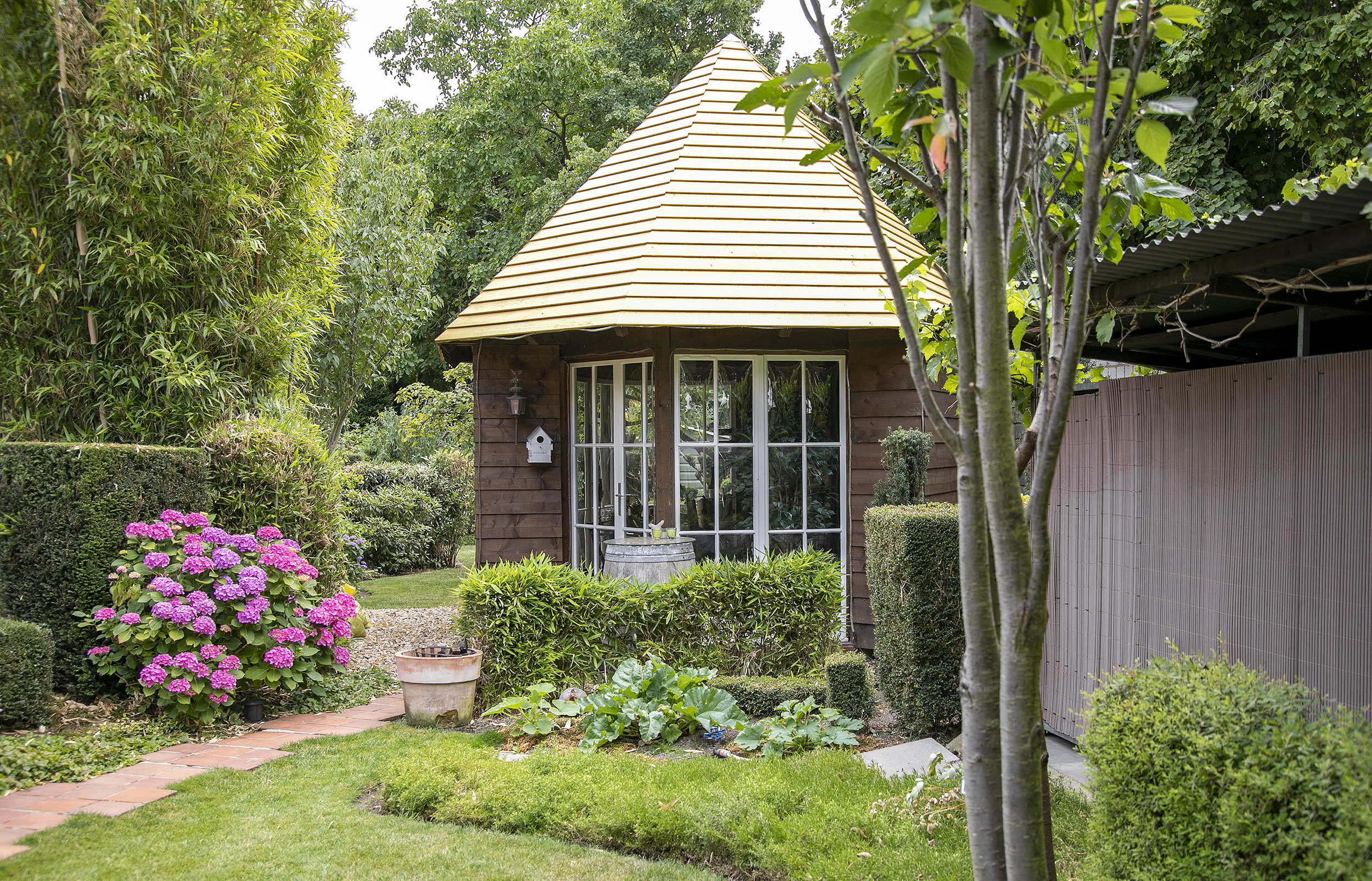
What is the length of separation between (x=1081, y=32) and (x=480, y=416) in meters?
6.35

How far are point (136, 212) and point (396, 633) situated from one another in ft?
14.7

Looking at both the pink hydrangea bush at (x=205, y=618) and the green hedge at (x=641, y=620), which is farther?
the green hedge at (x=641, y=620)

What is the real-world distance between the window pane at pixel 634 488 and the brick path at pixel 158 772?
241 centimetres

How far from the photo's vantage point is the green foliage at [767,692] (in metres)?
5.23

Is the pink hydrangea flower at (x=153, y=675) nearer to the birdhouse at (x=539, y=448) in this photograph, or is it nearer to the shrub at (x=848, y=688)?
the birdhouse at (x=539, y=448)

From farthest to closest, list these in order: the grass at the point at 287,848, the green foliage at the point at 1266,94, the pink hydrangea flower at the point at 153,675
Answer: the green foliage at the point at 1266,94
the pink hydrangea flower at the point at 153,675
the grass at the point at 287,848

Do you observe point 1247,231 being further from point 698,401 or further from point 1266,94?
point 1266,94

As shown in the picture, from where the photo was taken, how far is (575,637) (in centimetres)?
566

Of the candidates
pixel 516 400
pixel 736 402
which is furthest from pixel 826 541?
pixel 516 400

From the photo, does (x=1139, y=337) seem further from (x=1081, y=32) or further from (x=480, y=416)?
(x=480, y=416)

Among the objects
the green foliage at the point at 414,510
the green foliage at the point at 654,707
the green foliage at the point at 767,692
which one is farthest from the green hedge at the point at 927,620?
the green foliage at the point at 414,510

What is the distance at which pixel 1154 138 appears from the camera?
191cm

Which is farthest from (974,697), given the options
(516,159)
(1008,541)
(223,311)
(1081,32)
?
(516,159)

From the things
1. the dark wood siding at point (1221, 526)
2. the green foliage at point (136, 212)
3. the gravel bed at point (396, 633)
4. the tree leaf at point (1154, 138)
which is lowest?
the gravel bed at point (396, 633)
